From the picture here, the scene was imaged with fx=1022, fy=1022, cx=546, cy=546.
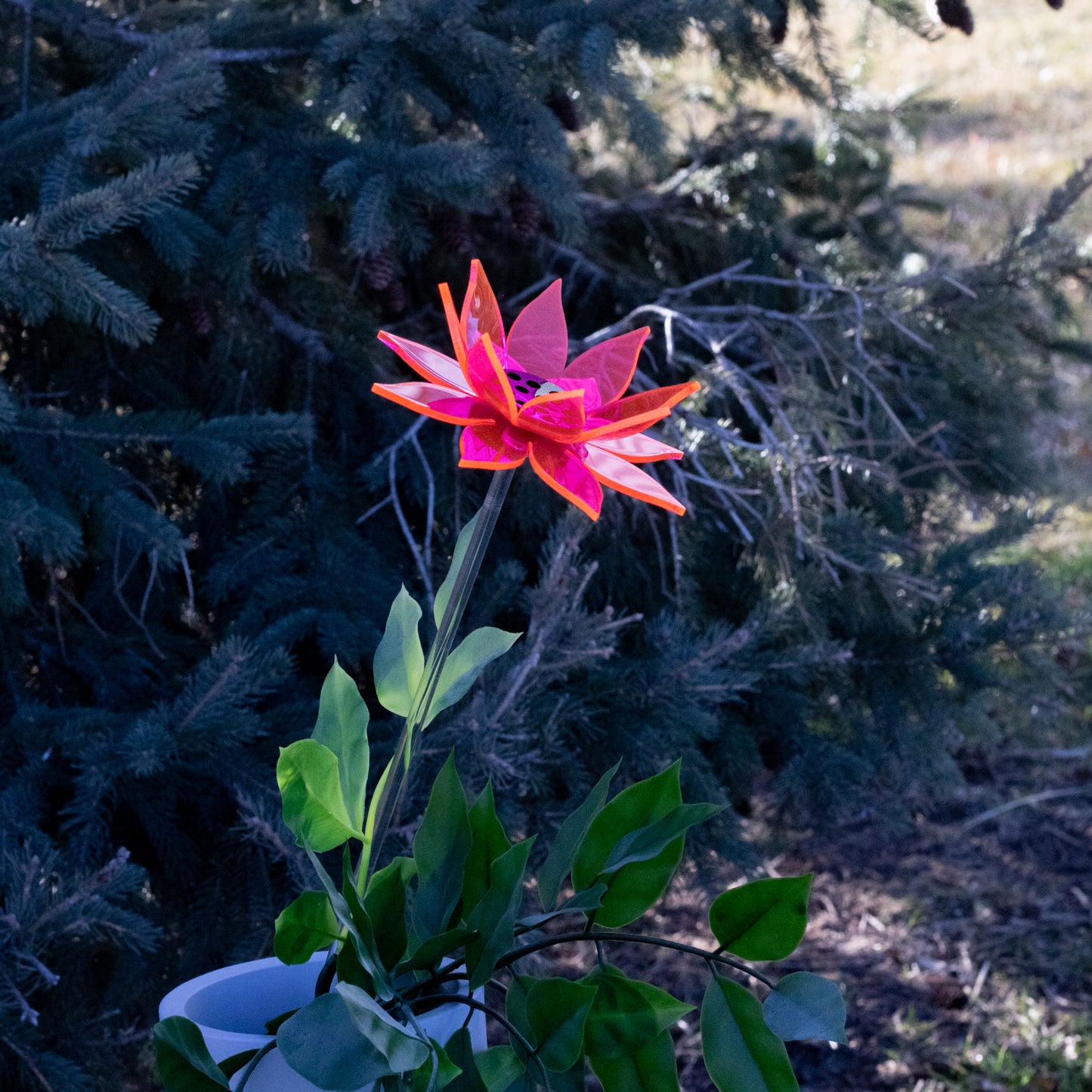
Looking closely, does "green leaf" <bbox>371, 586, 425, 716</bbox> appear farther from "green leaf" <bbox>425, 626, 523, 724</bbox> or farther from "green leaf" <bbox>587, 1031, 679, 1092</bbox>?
"green leaf" <bbox>587, 1031, 679, 1092</bbox>

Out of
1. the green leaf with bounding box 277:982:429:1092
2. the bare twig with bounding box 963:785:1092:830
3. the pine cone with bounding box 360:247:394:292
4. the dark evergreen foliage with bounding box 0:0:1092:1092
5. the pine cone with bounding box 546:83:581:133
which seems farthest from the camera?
the bare twig with bounding box 963:785:1092:830

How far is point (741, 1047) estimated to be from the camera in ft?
1.59

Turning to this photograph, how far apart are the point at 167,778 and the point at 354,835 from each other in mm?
472

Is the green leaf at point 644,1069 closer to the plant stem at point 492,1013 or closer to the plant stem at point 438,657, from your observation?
the plant stem at point 492,1013

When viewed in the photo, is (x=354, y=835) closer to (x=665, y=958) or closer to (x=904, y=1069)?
(x=904, y=1069)

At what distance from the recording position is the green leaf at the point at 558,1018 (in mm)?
462

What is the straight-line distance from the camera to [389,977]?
511mm

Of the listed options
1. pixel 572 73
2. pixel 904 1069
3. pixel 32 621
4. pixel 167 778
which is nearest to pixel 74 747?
pixel 167 778

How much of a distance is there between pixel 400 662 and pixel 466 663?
43 mm

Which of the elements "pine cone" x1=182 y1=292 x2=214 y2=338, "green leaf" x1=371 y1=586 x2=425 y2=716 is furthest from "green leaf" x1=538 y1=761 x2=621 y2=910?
"pine cone" x1=182 y1=292 x2=214 y2=338

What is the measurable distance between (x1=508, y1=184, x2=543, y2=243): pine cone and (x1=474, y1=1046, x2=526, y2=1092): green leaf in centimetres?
110

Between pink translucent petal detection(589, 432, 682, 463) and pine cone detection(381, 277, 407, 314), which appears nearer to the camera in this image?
pink translucent petal detection(589, 432, 682, 463)

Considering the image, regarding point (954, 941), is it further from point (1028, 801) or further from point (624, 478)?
point (624, 478)

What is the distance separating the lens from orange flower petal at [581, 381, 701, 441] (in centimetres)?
46
